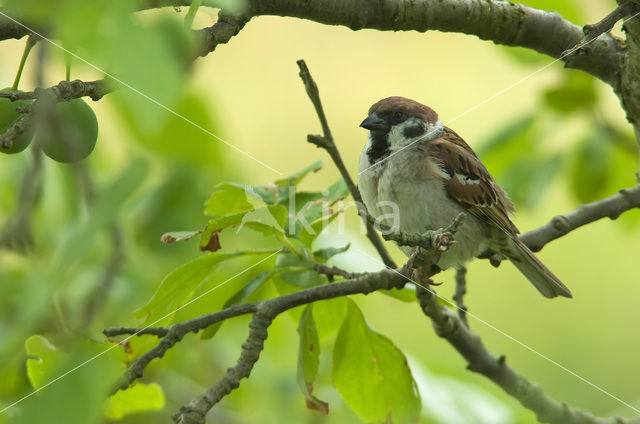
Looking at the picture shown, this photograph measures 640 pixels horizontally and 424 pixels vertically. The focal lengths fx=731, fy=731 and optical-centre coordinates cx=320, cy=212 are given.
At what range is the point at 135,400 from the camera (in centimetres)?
159

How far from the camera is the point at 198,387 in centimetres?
267

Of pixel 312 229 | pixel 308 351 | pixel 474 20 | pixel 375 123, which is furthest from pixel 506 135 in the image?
pixel 308 351

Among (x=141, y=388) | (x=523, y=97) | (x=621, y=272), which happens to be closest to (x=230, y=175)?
(x=141, y=388)

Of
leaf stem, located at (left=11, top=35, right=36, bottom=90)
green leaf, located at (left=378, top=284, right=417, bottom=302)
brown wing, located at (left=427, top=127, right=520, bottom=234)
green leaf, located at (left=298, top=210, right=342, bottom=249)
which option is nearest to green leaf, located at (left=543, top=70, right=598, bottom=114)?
brown wing, located at (left=427, top=127, right=520, bottom=234)

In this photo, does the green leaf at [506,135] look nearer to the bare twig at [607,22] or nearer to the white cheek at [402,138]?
the white cheek at [402,138]

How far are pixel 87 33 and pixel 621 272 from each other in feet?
17.6

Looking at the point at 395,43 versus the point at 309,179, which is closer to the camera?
the point at 309,179

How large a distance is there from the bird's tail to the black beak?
1.75 feet

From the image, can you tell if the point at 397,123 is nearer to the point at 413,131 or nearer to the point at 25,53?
the point at 413,131

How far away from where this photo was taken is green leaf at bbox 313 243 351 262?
1605mm

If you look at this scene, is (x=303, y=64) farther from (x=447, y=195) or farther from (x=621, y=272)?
(x=621, y=272)

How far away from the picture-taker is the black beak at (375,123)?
2.27 meters

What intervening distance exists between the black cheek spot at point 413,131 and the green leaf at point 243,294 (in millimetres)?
954

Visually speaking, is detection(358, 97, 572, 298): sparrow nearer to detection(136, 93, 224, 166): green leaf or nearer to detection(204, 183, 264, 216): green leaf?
detection(136, 93, 224, 166): green leaf
